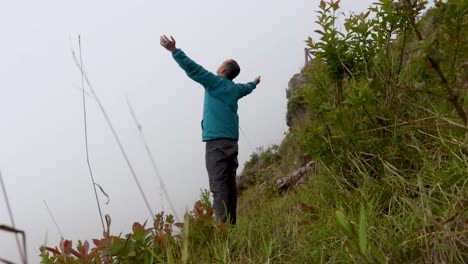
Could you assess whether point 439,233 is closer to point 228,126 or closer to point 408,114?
point 408,114

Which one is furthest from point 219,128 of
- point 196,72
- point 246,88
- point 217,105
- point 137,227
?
point 137,227

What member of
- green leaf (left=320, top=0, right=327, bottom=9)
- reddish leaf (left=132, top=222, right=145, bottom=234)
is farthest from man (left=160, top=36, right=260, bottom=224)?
reddish leaf (left=132, top=222, right=145, bottom=234)

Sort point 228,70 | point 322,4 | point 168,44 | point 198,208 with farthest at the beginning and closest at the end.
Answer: point 228,70 < point 168,44 < point 322,4 < point 198,208

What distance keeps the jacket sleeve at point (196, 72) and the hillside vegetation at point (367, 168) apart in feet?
3.70

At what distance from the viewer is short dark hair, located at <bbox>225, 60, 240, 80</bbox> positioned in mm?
4562

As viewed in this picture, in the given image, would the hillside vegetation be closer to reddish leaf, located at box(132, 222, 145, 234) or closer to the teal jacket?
reddish leaf, located at box(132, 222, 145, 234)

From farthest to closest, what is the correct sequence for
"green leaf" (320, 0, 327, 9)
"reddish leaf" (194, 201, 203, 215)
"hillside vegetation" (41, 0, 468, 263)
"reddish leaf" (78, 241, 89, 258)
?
"green leaf" (320, 0, 327, 9) < "reddish leaf" (194, 201, 203, 215) < "reddish leaf" (78, 241, 89, 258) < "hillside vegetation" (41, 0, 468, 263)

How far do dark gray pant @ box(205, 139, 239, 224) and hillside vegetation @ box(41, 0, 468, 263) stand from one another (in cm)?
94

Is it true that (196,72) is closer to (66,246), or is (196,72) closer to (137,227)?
(137,227)

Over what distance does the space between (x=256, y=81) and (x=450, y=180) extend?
313 cm

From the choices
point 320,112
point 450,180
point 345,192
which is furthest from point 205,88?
point 450,180

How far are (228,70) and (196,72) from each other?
515mm

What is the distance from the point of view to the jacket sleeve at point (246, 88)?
462 centimetres

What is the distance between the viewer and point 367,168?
289 centimetres
